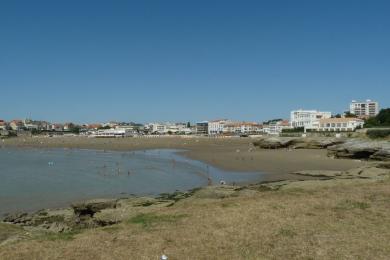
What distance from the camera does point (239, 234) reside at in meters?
10.9

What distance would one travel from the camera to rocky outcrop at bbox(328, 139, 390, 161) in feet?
147

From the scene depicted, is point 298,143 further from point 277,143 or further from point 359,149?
point 359,149

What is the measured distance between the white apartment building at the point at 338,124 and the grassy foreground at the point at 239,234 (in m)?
116

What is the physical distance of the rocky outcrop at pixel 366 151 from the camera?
44.8 m

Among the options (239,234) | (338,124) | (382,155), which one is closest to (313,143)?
(382,155)

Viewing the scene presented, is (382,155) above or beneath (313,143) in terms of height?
beneath

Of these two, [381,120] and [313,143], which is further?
[381,120]

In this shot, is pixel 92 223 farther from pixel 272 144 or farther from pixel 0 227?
pixel 272 144

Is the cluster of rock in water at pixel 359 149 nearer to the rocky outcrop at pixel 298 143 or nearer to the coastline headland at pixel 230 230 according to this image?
the rocky outcrop at pixel 298 143

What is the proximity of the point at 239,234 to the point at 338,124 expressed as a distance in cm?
12821

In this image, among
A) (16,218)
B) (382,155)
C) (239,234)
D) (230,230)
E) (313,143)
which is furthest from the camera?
(313,143)

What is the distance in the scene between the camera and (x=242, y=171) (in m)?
41.4

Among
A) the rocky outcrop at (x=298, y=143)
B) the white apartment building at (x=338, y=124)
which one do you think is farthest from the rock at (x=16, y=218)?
the white apartment building at (x=338, y=124)

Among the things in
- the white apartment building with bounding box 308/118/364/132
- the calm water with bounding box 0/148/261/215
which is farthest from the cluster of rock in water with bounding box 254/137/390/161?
the white apartment building with bounding box 308/118/364/132
